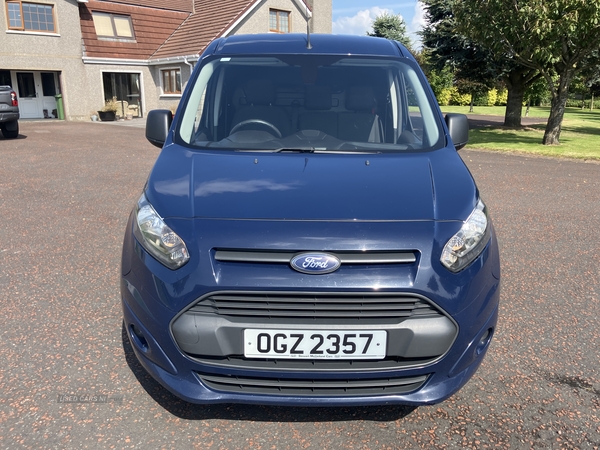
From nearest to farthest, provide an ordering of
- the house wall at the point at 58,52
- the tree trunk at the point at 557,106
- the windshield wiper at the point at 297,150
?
the windshield wiper at the point at 297,150
the tree trunk at the point at 557,106
the house wall at the point at 58,52

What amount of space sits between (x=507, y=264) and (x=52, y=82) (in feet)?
83.3

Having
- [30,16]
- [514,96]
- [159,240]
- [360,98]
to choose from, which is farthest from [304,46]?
[30,16]

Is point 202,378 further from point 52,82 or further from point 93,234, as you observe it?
point 52,82

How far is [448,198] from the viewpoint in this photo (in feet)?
8.15

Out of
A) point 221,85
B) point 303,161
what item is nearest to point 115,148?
point 221,85

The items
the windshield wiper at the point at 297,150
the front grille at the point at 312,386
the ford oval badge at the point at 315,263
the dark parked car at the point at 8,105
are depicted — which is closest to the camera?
the ford oval badge at the point at 315,263

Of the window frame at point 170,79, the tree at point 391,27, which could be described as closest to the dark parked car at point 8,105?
the window frame at point 170,79

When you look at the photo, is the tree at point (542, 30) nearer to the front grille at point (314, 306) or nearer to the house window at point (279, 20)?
the front grille at point (314, 306)

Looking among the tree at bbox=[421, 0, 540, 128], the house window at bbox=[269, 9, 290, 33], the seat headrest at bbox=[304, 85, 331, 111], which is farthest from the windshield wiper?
the house window at bbox=[269, 9, 290, 33]

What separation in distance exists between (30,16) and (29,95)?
11.6 ft

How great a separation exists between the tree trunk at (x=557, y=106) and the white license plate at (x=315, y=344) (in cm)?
1473

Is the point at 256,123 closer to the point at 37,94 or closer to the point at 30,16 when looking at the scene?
the point at 30,16

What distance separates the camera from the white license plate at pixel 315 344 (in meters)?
2.13

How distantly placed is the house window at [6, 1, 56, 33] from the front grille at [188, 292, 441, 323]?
25.2 m
